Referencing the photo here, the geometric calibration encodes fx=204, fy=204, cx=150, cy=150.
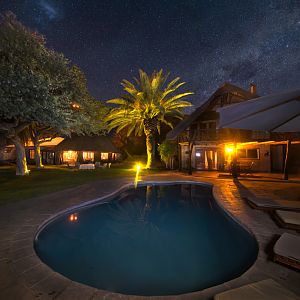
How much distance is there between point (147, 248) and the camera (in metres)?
5.79

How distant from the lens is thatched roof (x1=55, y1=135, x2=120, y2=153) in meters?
33.0

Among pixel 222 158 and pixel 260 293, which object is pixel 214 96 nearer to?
pixel 222 158

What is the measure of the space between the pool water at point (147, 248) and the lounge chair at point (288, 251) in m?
0.60

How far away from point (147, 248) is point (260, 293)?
354cm

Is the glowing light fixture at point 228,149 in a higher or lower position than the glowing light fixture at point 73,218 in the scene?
higher

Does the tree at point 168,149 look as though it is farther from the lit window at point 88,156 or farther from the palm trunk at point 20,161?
the lit window at point 88,156

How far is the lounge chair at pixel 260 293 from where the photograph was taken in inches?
104

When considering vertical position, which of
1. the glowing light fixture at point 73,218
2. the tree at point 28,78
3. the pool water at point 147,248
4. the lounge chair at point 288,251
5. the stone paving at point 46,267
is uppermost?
the tree at point 28,78

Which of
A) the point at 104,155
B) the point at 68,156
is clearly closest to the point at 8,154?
the point at 68,156

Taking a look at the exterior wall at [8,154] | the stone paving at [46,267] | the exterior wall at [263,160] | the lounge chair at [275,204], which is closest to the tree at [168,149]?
the exterior wall at [263,160]

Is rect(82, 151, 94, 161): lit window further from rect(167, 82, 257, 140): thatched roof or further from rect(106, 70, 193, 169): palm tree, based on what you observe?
rect(167, 82, 257, 140): thatched roof

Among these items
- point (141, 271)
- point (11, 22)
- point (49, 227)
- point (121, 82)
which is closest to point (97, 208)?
point (49, 227)

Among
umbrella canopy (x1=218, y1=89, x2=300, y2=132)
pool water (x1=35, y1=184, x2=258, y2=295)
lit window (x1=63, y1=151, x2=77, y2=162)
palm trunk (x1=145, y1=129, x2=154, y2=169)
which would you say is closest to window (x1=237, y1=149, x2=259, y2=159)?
palm trunk (x1=145, y1=129, x2=154, y2=169)

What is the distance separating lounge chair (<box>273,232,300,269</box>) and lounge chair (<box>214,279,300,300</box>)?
77 cm
